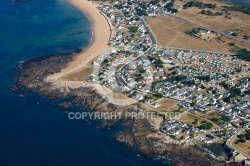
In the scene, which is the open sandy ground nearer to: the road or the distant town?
the distant town

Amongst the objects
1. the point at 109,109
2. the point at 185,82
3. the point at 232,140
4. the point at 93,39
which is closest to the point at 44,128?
the point at 109,109

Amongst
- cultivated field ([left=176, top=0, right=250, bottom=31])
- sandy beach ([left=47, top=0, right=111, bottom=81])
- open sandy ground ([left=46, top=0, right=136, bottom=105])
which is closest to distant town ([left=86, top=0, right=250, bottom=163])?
open sandy ground ([left=46, top=0, right=136, bottom=105])

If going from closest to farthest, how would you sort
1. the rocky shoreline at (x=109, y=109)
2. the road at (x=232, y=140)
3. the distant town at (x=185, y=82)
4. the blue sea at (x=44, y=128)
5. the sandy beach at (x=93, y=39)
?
the road at (x=232, y=140)
the rocky shoreline at (x=109, y=109)
the blue sea at (x=44, y=128)
the distant town at (x=185, y=82)
the sandy beach at (x=93, y=39)

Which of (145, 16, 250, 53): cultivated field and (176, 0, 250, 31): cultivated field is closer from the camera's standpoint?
(145, 16, 250, 53): cultivated field

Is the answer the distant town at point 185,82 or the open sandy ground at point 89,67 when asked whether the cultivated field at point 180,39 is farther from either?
the open sandy ground at point 89,67

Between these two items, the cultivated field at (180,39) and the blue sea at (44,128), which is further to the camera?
the cultivated field at (180,39)

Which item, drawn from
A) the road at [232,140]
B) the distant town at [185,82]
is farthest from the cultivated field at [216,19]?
the road at [232,140]
